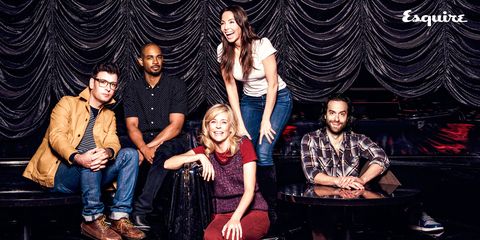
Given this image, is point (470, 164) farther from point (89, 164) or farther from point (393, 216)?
point (89, 164)

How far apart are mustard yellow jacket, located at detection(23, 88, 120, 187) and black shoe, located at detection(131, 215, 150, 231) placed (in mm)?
423

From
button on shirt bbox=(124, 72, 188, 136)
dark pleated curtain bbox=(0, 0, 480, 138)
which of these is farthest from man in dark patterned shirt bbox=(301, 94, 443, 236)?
dark pleated curtain bbox=(0, 0, 480, 138)

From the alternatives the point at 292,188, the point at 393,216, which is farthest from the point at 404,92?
the point at 292,188

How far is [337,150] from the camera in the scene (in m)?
3.31

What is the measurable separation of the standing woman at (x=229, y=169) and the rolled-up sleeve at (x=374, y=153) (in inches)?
32.4

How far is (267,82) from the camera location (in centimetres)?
366

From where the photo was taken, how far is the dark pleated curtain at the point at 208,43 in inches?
187

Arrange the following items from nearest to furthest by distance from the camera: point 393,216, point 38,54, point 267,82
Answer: point 267,82 < point 393,216 < point 38,54

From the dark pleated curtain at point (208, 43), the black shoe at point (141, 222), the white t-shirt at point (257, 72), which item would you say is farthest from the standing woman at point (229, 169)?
the dark pleated curtain at point (208, 43)

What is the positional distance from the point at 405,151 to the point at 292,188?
2049 millimetres

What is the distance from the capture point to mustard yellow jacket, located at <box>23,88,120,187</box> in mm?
3227

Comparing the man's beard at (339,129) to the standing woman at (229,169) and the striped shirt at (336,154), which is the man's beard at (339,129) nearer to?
the striped shirt at (336,154)

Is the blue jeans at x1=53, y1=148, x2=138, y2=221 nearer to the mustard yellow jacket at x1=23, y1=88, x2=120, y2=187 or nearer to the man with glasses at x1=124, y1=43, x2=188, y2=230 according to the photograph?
the mustard yellow jacket at x1=23, y1=88, x2=120, y2=187

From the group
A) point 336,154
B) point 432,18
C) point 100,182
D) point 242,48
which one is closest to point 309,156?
point 336,154
